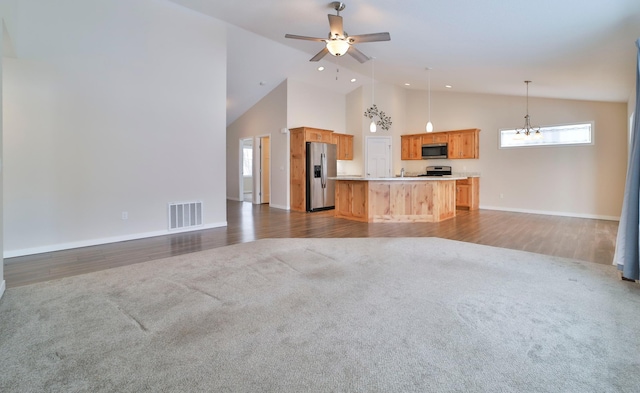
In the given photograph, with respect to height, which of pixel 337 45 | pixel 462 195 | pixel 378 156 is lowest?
pixel 462 195

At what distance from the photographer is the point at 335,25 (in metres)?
3.88

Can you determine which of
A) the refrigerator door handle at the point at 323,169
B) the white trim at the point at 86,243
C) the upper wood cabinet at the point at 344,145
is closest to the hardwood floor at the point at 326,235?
the white trim at the point at 86,243

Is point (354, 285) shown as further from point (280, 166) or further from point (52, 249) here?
point (280, 166)

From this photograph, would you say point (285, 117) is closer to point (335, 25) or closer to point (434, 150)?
point (434, 150)

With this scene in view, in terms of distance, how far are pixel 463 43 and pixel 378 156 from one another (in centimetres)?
524

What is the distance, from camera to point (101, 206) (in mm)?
4582

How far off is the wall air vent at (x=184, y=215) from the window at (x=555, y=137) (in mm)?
7358

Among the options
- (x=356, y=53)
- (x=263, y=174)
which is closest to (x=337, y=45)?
(x=356, y=53)

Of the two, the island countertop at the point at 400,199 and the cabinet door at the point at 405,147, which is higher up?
the cabinet door at the point at 405,147

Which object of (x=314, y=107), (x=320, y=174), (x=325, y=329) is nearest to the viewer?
(x=325, y=329)

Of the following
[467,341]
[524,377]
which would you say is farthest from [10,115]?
[524,377]

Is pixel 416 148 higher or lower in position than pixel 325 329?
higher

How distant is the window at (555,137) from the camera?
6988mm

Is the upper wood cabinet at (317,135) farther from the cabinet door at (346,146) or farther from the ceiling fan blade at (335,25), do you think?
the ceiling fan blade at (335,25)
